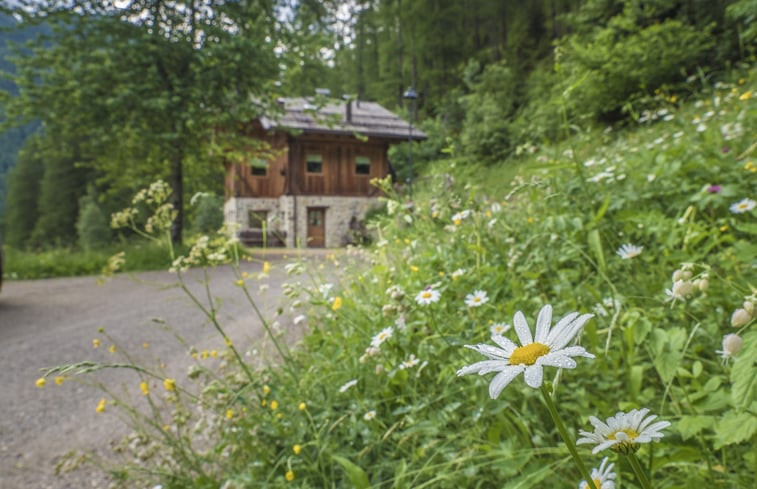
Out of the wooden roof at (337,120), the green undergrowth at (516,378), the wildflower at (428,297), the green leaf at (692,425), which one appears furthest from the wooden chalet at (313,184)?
the green leaf at (692,425)

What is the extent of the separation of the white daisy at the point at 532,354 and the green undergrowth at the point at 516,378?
3 centimetres

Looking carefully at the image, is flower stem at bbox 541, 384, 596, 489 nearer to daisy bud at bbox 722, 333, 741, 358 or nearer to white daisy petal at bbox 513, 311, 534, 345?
white daisy petal at bbox 513, 311, 534, 345

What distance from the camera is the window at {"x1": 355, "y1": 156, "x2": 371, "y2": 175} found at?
13.5 m

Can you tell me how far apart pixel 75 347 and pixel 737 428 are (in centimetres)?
362

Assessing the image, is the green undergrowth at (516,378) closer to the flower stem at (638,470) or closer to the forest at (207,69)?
the flower stem at (638,470)

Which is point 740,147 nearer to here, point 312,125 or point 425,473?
point 425,473

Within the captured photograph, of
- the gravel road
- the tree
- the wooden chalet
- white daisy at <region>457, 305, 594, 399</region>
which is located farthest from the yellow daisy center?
the wooden chalet

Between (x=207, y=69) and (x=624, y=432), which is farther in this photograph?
(x=207, y=69)

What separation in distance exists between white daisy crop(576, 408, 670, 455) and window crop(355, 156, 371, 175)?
1331cm

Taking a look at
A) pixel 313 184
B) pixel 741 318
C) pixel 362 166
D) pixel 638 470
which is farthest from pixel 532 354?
pixel 362 166

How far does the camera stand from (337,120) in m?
9.71

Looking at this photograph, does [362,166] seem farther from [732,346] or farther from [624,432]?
[624,432]

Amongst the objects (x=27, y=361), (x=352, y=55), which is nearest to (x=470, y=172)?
(x=27, y=361)

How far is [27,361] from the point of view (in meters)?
2.81
